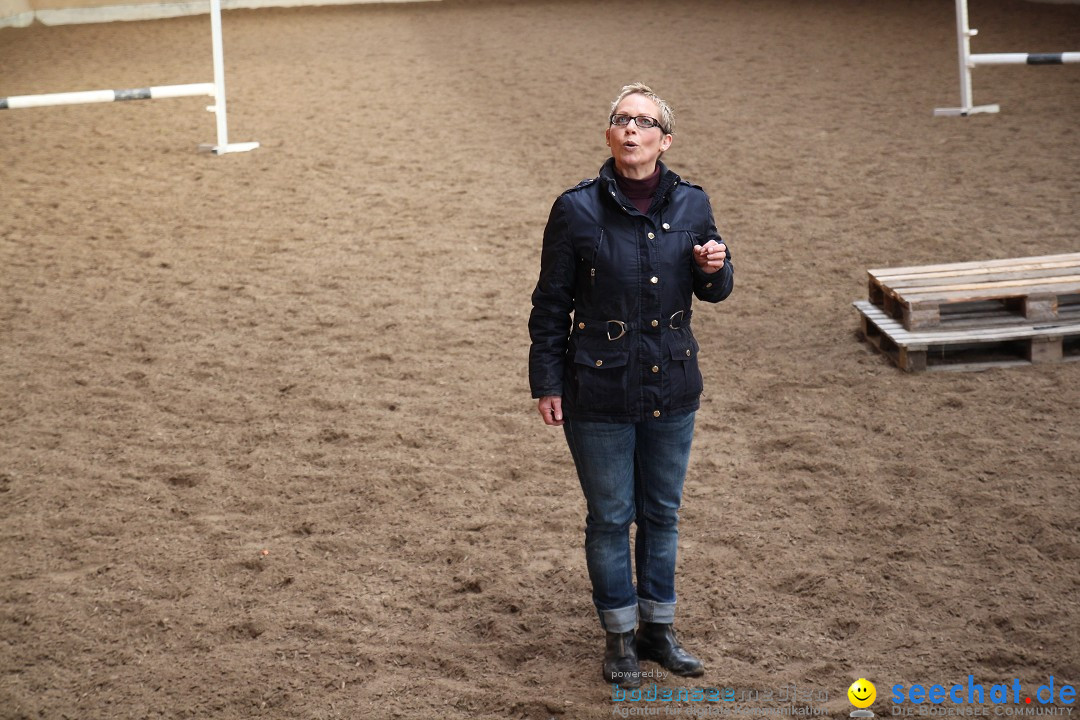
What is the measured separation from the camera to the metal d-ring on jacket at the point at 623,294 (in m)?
3.25

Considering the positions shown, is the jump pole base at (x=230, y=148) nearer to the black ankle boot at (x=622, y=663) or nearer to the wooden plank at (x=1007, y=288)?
the wooden plank at (x=1007, y=288)

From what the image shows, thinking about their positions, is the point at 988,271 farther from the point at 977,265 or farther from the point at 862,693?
the point at 862,693

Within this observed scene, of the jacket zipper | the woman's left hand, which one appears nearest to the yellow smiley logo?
the woman's left hand

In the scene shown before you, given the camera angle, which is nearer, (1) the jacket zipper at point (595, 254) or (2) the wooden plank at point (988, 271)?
(1) the jacket zipper at point (595, 254)

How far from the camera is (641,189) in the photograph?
326 centimetres

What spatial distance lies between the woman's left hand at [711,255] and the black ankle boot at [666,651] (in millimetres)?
1191

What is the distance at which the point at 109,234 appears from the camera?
8805 mm

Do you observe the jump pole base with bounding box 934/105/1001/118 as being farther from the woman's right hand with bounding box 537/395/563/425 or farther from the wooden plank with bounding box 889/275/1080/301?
the woman's right hand with bounding box 537/395/563/425

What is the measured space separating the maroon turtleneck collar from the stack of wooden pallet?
3085 mm

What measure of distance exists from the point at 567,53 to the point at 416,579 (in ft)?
39.0

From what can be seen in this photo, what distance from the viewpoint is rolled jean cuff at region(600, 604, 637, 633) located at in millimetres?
3490

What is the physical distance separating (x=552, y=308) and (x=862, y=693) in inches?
59.4

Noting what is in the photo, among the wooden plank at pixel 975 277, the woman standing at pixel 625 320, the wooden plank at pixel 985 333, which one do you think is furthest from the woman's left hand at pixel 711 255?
the wooden plank at pixel 975 277

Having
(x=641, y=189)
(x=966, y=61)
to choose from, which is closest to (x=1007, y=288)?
(x=641, y=189)
